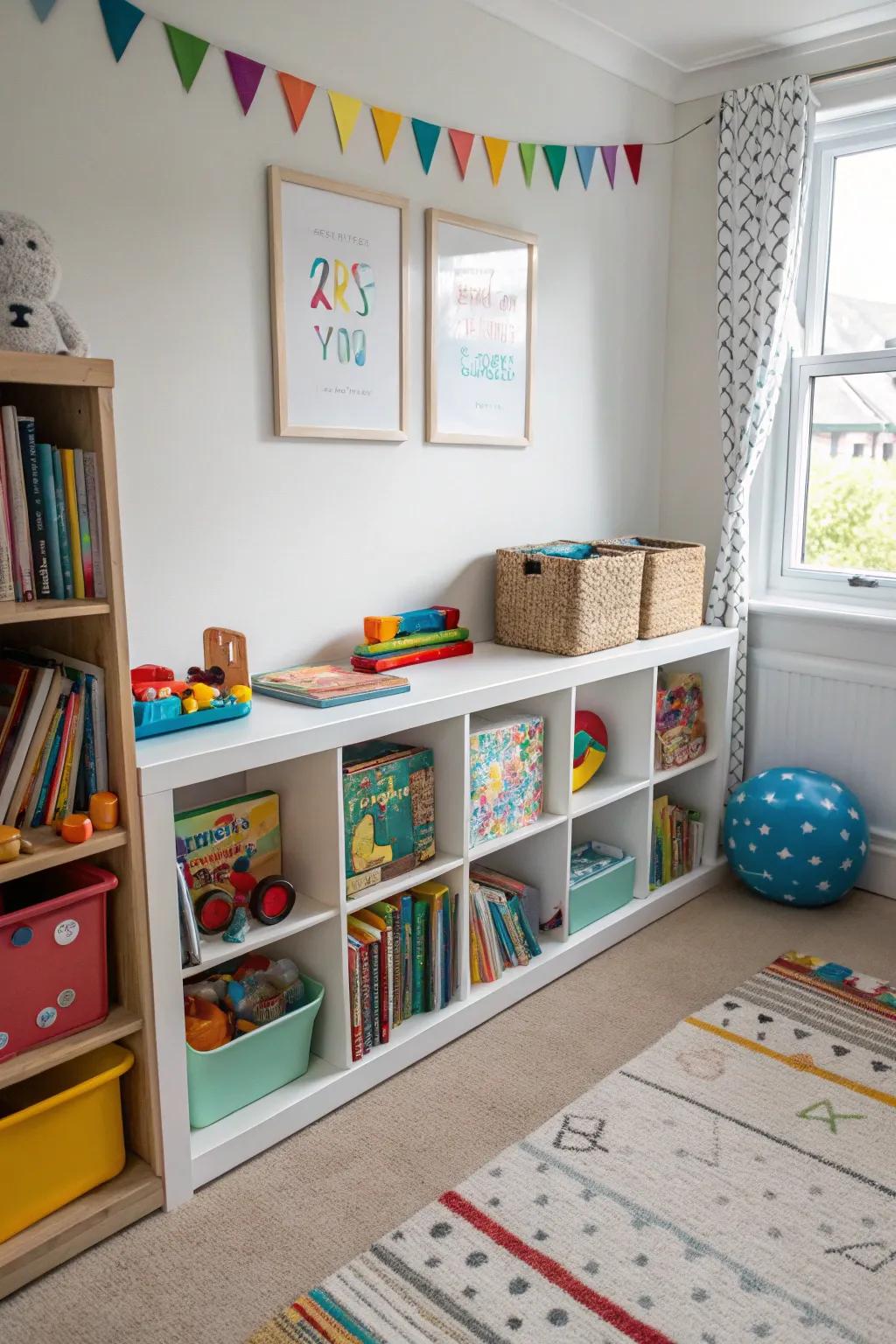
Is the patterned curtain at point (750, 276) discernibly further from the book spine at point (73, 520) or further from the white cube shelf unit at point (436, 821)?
the book spine at point (73, 520)

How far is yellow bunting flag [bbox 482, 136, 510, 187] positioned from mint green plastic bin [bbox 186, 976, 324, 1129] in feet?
6.36

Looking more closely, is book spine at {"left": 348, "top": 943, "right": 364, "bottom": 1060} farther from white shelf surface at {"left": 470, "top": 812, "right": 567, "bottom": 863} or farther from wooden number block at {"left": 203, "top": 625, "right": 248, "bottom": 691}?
wooden number block at {"left": 203, "top": 625, "right": 248, "bottom": 691}

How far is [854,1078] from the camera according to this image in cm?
209

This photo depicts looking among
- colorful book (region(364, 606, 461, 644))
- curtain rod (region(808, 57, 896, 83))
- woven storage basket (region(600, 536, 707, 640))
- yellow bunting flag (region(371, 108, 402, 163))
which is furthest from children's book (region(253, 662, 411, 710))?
curtain rod (region(808, 57, 896, 83))

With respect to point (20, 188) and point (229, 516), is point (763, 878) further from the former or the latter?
point (20, 188)

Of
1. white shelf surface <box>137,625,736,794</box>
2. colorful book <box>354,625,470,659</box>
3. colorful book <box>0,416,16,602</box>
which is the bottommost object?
white shelf surface <box>137,625,736,794</box>

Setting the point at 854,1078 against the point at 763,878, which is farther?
the point at 763,878

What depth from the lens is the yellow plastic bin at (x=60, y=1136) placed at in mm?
1550

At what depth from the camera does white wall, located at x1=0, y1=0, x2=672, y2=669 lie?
1.80 m

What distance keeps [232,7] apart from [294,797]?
1.49 meters

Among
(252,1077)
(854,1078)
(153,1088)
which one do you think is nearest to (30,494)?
(153,1088)

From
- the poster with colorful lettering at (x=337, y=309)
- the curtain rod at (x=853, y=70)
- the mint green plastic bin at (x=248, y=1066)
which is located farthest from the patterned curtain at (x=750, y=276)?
the mint green plastic bin at (x=248, y=1066)

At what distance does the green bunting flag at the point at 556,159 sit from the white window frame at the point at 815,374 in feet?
2.39

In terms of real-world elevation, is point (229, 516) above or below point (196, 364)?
below
